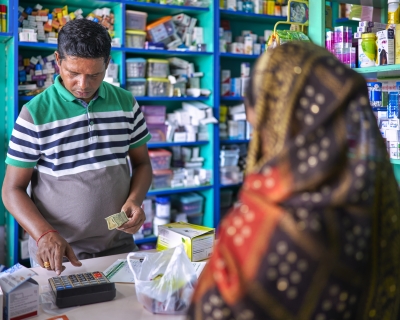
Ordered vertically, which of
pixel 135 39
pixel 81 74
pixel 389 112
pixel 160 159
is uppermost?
pixel 135 39

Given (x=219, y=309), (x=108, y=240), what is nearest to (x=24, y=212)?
(x=108, y=240)

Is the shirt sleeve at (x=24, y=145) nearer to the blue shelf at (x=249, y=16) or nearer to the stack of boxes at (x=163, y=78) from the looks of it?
the stack of boxes at (x=163, y=78)

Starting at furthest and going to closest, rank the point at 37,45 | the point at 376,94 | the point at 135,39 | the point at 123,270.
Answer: the point at 135,39 < the point at 37,45 < the point at 376,94 < the point at 123,270

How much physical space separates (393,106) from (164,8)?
9.00 ft

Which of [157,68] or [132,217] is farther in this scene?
[157,68]

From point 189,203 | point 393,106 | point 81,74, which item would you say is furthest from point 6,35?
point 393,106

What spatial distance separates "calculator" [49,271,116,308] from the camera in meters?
1.61

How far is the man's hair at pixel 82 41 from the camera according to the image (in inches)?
82.5

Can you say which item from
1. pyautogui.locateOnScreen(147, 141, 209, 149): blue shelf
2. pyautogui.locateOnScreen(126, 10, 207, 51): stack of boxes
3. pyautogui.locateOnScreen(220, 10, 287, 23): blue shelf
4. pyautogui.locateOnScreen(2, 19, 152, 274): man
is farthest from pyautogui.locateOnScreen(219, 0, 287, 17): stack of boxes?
pyautogui.locateOnScreen(2, 19, 152, 274): man

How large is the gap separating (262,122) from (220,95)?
162 inches

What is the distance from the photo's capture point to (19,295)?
1521mm

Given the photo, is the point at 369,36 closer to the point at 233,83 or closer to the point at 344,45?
the point at 344,45

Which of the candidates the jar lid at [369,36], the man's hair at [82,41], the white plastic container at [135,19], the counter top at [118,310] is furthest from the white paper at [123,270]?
the white plastic container at [135,19]

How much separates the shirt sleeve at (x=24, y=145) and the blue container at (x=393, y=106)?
5.30 feet
